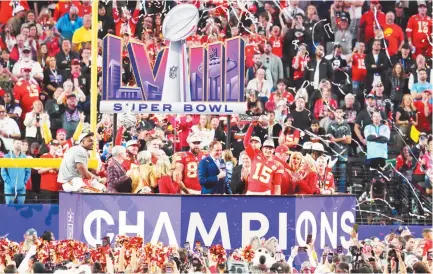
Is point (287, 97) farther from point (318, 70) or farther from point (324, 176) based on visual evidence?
point (324, 176)

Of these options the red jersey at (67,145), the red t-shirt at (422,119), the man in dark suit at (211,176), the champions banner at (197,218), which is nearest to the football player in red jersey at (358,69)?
the red t-shirt at (422,119)

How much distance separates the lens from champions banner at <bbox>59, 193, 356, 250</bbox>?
19219mm

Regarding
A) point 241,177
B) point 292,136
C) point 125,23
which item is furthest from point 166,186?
point 125,23

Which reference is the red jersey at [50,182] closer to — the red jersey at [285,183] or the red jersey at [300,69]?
the red jersey at [285,183]

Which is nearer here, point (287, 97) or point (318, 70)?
point (287, 97)

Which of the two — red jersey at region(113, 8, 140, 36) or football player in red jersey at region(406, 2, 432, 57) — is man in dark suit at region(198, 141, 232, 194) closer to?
red jersey at region(113, 8, 140, 36)

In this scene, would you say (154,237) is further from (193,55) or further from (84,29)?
Answer: (84,29)

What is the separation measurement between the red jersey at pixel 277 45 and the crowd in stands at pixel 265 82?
24mm

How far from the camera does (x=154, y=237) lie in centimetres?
1922

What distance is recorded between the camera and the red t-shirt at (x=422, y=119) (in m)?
27.4

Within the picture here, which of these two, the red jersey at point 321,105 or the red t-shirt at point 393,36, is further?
the red t-shirt at point 393,36

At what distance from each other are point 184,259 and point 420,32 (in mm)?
12004

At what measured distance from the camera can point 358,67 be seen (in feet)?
93.5

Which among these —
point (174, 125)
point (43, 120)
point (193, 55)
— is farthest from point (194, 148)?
point (43, 120)
